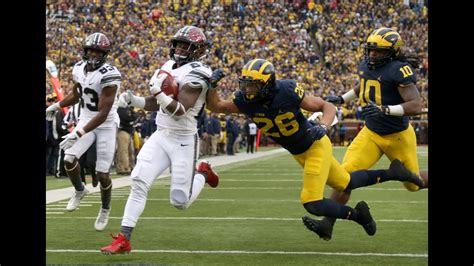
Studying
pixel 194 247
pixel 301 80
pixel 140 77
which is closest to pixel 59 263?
pixel 194 247

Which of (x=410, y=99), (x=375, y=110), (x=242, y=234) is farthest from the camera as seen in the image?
(x=242, y=234)

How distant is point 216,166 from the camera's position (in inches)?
782

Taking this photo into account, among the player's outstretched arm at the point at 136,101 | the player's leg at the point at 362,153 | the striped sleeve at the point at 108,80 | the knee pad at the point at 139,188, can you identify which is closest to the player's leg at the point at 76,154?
the striped sleeve at the point at 108,80

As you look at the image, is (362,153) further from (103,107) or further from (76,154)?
(76,154)

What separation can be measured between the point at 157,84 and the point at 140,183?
801 mm

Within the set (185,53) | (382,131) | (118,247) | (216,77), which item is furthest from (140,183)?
(382,131)

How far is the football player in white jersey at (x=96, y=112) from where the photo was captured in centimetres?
812

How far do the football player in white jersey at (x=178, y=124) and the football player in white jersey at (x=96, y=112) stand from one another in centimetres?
108

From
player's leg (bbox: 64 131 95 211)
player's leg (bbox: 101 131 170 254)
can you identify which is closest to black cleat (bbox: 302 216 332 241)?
player's leg (bbox: 101 131 170 254)

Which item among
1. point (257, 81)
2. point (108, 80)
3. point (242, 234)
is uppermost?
point (257, 81)

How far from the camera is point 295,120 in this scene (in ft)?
22.4

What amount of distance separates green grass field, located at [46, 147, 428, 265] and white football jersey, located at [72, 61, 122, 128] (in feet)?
3.66

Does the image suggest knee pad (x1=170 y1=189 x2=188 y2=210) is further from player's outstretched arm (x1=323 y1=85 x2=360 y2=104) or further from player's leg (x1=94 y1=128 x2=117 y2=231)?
player's outstretched arm (x1=323 y1=85 x2=360 y2=104)

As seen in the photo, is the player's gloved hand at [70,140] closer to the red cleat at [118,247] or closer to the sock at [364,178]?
the red cleat at [118,247]
